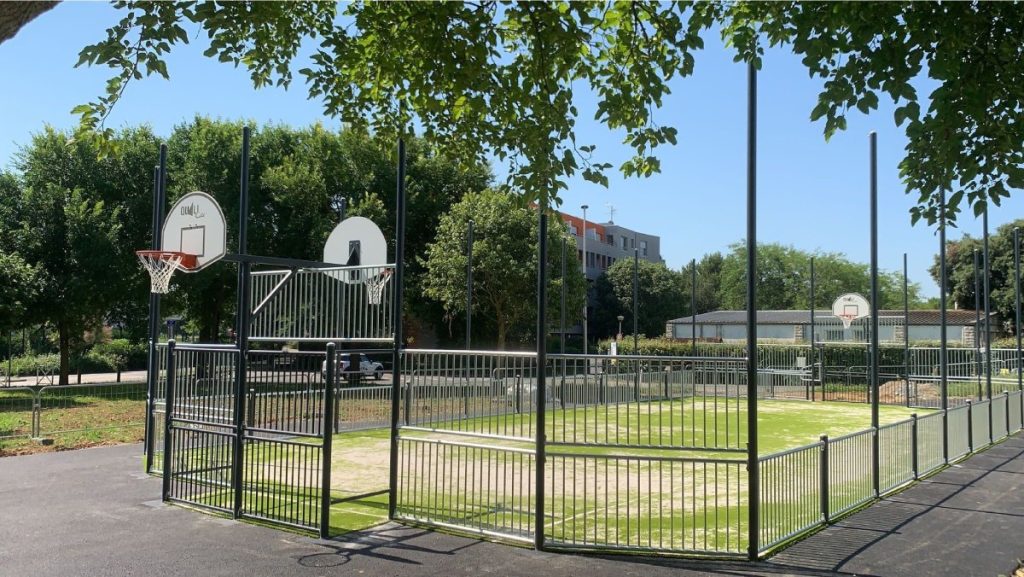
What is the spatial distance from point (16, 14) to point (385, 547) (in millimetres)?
5236

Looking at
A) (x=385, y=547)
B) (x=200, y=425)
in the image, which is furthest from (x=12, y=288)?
(x=385, y=547)

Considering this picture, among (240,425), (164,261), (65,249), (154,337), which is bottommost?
(240,425)

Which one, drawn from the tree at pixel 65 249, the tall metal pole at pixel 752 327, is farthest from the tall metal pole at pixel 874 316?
the tree at pixel 65 249

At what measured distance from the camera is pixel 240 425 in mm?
8156

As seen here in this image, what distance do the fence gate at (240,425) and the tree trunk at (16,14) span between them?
4.44 metres

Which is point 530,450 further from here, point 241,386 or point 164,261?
point 164,261

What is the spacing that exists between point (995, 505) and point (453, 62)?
8.23 m

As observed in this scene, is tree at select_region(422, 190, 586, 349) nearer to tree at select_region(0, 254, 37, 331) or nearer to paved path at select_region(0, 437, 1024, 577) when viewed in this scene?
tree at select_region(0, 254, 37, 331)

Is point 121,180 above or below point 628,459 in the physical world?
above

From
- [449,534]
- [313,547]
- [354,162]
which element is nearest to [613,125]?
[449,534]

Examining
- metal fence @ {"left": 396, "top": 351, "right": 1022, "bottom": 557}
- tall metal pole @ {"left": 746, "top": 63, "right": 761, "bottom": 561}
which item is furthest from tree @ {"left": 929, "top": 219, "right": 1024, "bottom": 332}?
tall metal pole @ {"left": 746, "top": 63, "right": 761, "bottom": 561}

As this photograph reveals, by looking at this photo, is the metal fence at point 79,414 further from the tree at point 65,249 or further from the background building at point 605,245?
the background building at point 605,245

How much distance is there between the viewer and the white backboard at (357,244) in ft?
31.4

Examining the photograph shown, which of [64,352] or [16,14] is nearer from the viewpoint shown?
[16,14]
